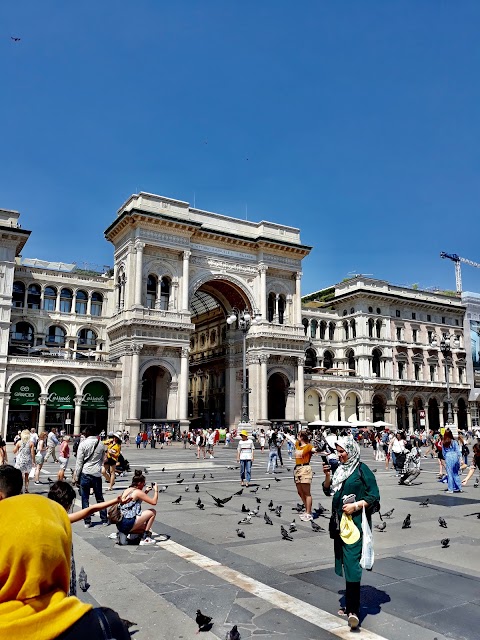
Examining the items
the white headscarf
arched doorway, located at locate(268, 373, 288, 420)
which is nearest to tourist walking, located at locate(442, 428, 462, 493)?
the white headscarf

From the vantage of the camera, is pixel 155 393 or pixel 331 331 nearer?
pixel 155 393

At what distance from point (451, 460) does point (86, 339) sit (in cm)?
4550

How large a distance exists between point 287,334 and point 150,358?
14276 mm

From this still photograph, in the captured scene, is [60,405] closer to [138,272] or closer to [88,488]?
[138,272]

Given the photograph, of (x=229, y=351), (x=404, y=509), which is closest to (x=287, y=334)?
(x=229, y=351)

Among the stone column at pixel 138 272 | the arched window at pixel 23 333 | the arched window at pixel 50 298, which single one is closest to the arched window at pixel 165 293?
the stone column at pixel 138 272

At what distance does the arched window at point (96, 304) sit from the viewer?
2213 inches

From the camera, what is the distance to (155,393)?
50.7 m

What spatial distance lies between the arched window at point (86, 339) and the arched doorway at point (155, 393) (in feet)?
25.2

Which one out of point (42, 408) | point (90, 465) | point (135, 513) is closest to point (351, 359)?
point (42, 408)

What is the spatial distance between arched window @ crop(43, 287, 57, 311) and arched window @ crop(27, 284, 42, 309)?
0.65 meters

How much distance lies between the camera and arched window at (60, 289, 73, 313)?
54312 millimetres

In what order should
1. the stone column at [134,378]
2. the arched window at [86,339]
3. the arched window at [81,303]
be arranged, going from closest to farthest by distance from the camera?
the stone column at [134,378], the arched window at [86,339], the arched window at [81,303]

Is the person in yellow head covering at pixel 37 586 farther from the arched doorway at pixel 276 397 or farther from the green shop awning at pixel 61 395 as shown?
the arched doorway at pixel 276 397
